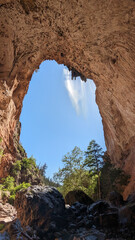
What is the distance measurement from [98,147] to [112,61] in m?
15.8

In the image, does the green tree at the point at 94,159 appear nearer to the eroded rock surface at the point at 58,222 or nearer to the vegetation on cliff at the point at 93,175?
the vegetation on cliff at the point at 93,175

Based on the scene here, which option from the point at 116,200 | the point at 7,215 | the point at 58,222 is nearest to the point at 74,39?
the point at 58,222

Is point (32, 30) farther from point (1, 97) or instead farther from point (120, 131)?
point (120, 131)

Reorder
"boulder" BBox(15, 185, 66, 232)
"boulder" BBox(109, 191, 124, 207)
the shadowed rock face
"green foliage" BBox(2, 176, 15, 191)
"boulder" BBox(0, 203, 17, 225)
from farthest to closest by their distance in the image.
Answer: "green foliage" BBox(2, 176, 15, 191), "boulder" BBox(0, 203, 17, 225), "boulder" BBox(109, 191, 124, 207), the shadowed rock face, "boulder" BBox(15, 185, 66, 232)

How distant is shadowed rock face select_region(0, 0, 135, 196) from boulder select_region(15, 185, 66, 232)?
22.8 feet

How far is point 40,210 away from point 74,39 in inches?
566

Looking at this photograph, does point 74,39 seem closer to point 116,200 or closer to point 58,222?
point 58,222

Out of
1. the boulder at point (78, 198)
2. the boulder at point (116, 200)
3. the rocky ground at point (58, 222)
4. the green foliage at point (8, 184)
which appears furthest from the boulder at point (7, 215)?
the boulder at point (116, 200)

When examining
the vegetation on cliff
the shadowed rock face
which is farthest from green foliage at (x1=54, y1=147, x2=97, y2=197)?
the shadowed rock face

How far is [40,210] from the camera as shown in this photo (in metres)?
7.16

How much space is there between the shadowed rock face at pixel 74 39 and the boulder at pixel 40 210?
6944 mm

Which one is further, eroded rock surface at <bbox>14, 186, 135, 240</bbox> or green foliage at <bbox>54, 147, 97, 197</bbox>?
green foliage at <bbox>54, 147, 97, 197</bbox>

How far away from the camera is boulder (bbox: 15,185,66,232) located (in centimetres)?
680

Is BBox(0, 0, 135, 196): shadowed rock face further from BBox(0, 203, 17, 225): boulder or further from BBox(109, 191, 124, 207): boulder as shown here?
BBox(0, 203, 17, 225): boulder
